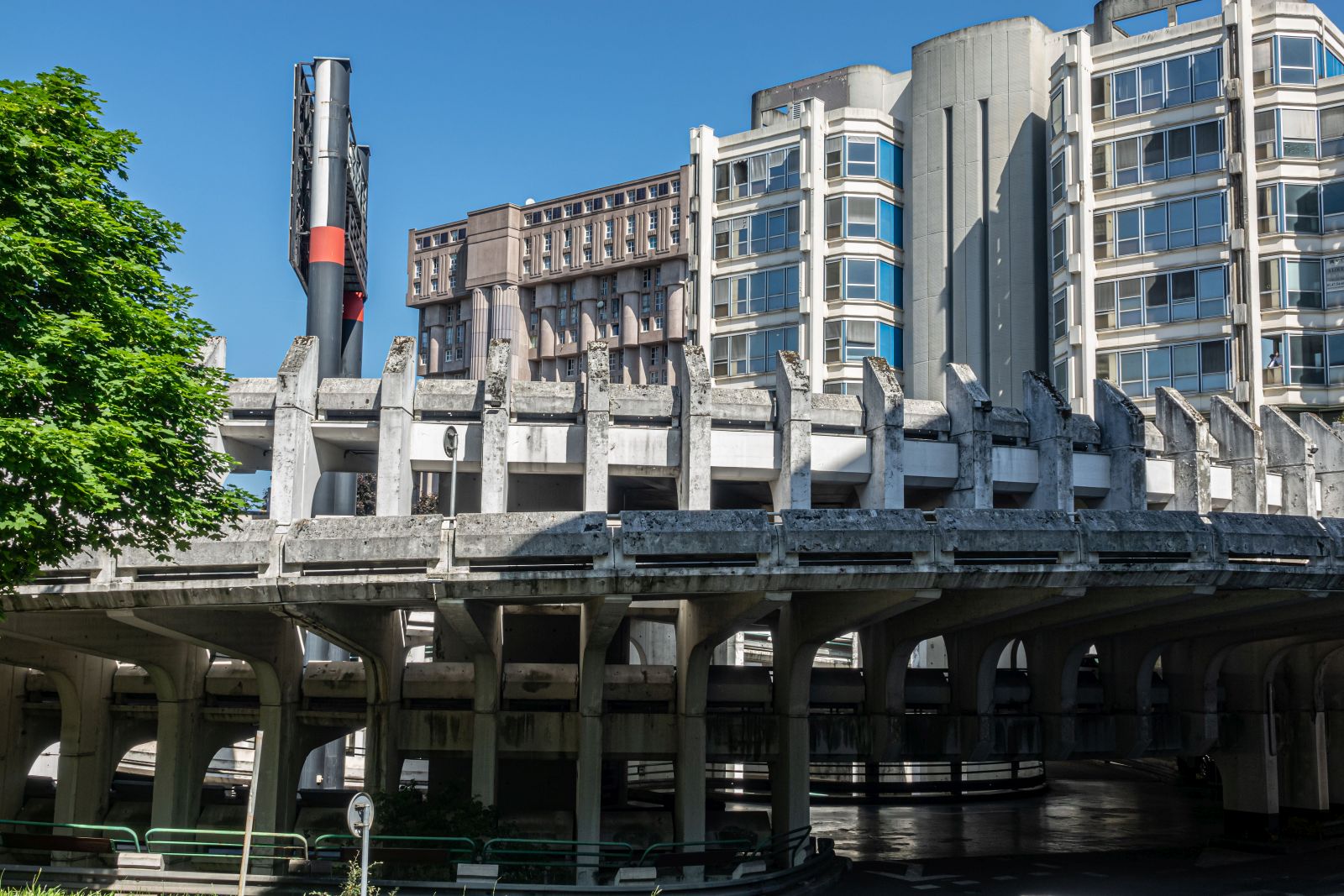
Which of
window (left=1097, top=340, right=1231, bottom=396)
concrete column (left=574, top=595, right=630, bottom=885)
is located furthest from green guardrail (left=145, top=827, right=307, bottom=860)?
window (left=1097, top=340, right=1231, bottom=396)

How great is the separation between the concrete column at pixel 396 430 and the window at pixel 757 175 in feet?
84.3

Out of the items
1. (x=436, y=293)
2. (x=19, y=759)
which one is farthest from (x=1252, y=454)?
(x=436, y=293)

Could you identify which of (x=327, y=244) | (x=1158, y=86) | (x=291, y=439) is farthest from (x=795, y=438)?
(x=1158, y=86)

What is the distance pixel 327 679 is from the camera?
33.3 meters

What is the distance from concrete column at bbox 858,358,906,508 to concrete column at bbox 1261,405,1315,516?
1438 centimetres

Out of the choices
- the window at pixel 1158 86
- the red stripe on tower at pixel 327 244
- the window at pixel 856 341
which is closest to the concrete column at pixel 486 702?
the red stripe on tower at pixel 327 244

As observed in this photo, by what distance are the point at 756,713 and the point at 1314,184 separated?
104ft

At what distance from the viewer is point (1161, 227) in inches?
1999

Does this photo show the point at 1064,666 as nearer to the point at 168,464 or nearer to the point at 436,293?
the point at 168,464

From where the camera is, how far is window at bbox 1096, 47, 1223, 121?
5003 centimetres

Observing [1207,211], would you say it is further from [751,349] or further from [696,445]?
[696,445]

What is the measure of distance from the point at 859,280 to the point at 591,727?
31.6 meters

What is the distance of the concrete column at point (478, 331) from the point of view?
127438 millimetres

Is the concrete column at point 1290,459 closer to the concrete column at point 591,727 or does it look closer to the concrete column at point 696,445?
the concrete column at point 696,445
